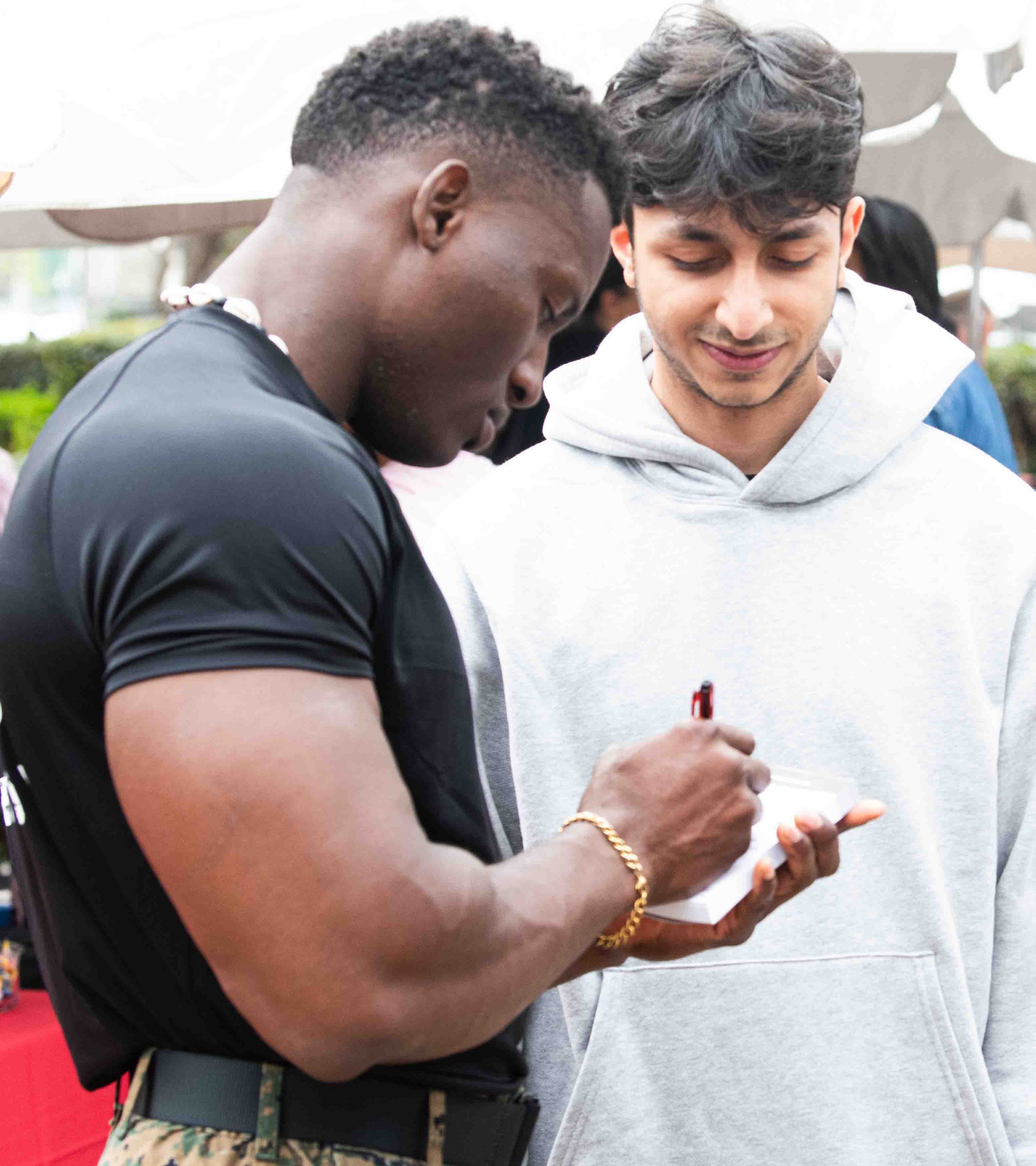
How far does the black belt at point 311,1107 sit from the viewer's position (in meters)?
1.33

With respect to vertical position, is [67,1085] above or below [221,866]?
below

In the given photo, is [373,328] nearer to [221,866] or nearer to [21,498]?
[21,498]

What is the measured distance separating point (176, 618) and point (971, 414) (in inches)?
101

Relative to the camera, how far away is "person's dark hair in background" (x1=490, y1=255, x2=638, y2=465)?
409 cm

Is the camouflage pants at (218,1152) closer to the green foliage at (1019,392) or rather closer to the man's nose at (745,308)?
the man's nose at (745,308)

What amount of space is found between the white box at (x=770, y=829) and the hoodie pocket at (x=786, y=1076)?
0.37 meters

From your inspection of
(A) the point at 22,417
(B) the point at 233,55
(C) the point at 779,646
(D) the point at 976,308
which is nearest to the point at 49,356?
(A) the point at 22,417

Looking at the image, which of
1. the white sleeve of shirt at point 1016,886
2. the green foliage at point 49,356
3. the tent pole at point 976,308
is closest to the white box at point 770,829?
the white sleeve of shirt at point 1016,886

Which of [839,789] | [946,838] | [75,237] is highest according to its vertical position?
[839,789]

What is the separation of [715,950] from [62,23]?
287 cm

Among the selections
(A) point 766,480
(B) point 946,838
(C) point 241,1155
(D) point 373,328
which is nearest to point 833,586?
(A) point 766,480

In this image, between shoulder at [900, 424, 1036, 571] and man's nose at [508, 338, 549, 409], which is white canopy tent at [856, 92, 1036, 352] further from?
man's nose at [508, 338, 549, 409]

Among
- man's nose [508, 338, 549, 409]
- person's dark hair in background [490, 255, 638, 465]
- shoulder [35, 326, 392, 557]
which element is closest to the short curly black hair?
man's nose [508, 338, 549, 409]

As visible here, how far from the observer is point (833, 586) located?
2006 millimetres
